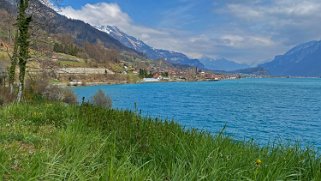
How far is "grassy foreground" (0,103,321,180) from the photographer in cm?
470

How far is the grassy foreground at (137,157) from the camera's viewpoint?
470 cm

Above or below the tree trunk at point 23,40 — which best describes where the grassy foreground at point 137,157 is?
below

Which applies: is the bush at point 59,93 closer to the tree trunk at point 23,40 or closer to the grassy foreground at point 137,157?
the tree trunk at point 23,40

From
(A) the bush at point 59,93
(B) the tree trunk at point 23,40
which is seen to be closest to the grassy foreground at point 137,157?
(B) the tree trunk at point 23,40

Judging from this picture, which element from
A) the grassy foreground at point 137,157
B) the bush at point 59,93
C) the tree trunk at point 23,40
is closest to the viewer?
the grassy foreground at point 137,157

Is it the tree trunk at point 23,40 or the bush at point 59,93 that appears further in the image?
the bush at point 59,93

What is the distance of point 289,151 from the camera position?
6973 millimetres

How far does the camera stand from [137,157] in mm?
6773

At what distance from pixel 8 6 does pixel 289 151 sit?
26968 millimetres

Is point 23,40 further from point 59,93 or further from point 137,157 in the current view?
point 59,93

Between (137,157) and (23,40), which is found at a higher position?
(23,40)

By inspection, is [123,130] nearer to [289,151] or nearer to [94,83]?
[289,151]

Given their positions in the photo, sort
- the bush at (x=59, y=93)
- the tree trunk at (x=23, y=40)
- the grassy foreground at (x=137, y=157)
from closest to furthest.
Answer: the grassy foreground at (x=137, y=157) < the tree trunk at (x=23, y=40) < the bush at (x=59, y=93)

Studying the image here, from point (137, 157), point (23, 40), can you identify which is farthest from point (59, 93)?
point (137, 157)
